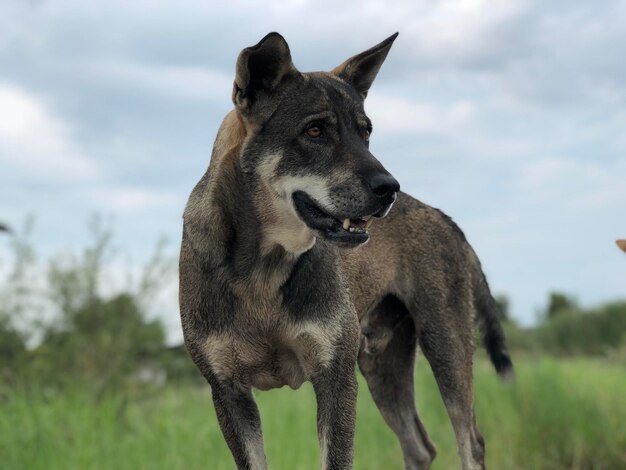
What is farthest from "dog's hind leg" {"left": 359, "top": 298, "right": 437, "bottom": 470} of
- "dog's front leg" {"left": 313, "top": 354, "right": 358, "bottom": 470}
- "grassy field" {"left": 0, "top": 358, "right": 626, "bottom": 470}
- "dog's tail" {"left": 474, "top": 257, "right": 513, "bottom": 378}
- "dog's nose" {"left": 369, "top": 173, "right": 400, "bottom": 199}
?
"grassy field" {"left": 0, "top": 358, "right": 626, "bottom": 470}

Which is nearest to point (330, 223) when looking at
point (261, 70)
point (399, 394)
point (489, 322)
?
point (261, 70)

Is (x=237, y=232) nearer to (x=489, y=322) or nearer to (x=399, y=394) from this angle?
(x=399, y=394)

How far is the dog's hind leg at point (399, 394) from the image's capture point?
616 centimetres

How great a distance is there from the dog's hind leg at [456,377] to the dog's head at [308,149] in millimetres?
1937

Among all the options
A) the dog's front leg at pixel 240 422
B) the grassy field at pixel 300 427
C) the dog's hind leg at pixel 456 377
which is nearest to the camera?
the dog's front leg at pixel 240 422

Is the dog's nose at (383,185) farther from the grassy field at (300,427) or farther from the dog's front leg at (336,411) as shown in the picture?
the grassy field at (300,427)

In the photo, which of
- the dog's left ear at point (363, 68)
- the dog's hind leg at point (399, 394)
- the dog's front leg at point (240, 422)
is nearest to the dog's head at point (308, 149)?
the dog's left ear at point (363, 68)

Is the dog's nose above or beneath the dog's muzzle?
above

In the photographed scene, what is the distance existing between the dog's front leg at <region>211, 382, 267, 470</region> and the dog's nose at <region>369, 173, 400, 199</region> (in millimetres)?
1278

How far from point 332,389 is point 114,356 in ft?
37.5

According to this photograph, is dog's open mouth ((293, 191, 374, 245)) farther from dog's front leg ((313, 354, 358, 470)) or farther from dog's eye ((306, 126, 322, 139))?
dog's front leg ((313, 354, 358, 470))

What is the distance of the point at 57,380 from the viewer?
1467 centimetres

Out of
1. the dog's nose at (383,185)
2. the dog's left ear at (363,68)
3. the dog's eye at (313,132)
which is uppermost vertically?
the dog's left ear at (363,68)

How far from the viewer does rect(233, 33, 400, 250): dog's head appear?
3873 mm
